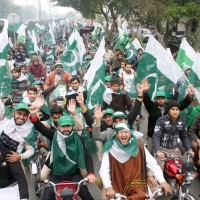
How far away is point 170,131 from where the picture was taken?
206 inches

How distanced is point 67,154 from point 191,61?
3815mm

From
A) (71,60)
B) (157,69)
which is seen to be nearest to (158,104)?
(157,69)


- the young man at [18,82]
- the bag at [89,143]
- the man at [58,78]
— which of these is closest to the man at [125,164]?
the bag at [89,143]

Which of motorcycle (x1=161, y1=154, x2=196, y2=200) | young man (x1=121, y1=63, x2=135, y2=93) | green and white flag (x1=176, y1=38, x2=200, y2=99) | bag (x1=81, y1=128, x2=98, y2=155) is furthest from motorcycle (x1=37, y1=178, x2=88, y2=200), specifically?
young man (x1=121, y1=63, x2=135, y2=93)

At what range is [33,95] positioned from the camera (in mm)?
6516

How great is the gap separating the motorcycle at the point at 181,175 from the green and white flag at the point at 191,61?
206 centimetres

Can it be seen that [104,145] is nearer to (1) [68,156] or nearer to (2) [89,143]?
(1) [68,156]

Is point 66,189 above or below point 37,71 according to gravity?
below

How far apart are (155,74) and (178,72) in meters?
0.43

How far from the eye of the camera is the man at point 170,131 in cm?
520

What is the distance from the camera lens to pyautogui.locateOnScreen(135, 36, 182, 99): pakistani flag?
652 cm

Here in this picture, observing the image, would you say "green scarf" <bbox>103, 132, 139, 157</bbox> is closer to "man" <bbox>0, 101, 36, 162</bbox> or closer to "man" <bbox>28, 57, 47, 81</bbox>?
"man" <bbox>0, 101, 36, 162</bbox>

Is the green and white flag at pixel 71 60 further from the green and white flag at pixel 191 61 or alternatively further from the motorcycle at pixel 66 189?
the motorcycle at pixel 66 189

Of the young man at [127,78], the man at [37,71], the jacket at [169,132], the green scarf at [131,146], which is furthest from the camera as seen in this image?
the man at [37,71]
